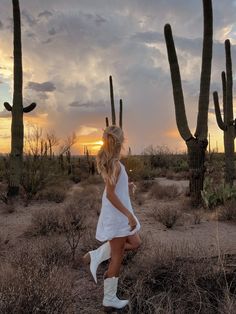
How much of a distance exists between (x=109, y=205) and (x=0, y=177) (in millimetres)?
15864

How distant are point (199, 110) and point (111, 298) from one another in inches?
350

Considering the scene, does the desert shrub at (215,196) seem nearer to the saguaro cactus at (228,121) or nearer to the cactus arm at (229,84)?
the saguaro cactus at (228,121)

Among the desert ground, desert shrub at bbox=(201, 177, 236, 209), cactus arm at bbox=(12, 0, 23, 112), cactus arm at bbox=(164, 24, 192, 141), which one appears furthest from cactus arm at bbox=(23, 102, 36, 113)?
desert shrub at bbox=(201, 177, 236, 209)

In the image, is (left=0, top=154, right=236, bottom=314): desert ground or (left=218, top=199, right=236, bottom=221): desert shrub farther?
(left=218, top=199, right=236, bottom=221): desert shrub

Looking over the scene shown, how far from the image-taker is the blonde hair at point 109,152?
4.77 meters

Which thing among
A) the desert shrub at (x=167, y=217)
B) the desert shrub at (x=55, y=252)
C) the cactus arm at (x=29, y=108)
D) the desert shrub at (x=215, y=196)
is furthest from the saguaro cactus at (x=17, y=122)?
the desert shrub at (x=55, y=252)

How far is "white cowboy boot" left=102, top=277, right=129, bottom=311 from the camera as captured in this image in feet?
15.6

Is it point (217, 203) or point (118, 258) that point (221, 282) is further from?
point (217, 203)

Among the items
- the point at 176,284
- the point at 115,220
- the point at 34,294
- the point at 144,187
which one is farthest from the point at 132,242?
the point at 144,187

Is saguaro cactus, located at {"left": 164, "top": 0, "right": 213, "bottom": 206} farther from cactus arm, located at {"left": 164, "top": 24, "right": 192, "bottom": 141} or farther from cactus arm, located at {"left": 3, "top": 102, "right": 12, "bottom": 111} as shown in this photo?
cactus arm, located at {"left": 3, "top": 102, "right": 12, "bottom": 111}

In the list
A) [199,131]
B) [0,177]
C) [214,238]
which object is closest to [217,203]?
[199,131]

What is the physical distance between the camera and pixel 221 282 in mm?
5383

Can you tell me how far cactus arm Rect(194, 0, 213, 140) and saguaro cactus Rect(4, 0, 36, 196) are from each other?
17.4 feet

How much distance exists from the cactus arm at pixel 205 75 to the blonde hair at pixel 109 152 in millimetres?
8120
